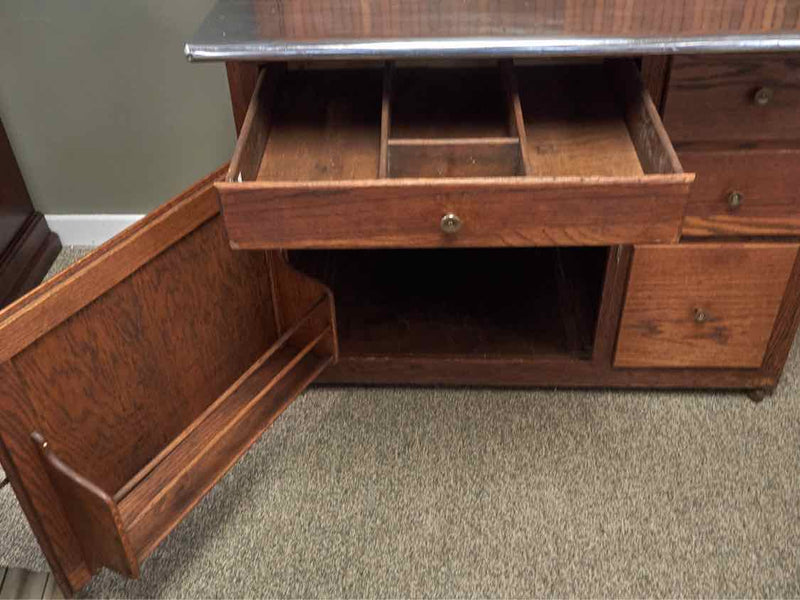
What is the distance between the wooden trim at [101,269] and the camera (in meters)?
0.85

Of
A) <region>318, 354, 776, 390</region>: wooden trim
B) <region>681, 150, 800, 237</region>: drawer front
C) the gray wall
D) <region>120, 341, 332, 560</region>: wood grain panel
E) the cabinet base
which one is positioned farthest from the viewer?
the cabinet base

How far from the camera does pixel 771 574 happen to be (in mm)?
1119

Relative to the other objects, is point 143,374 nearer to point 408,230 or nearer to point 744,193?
point 408,230

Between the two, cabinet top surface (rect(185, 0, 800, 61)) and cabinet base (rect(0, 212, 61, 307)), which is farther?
cabinet base (rect(0, 212, 61, 307))

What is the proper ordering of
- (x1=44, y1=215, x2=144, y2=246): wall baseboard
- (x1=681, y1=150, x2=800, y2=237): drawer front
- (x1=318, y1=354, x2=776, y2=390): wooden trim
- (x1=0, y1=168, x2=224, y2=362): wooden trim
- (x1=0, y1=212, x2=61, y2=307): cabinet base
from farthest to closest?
(x1=44, y1=215, x2=144, y2=246): wall baseboard → (x1=0, y1=212, x2=61, y2=307): cabinet base → (x1=318, y1=354, x2=776, y2=390): wooden trim → (x1=681, y1=150, x2=800, y2=237): drawer front → (x1=0, y1=168, x2=224, y2=362): wooden trim

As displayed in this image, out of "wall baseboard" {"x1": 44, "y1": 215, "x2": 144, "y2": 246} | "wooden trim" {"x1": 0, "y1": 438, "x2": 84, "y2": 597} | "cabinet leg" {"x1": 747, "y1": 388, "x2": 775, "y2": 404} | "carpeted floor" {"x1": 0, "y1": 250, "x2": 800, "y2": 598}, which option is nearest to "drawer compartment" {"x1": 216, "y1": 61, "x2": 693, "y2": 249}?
"wooden trim" {"x1": 0, "y1": 438, "x2": 84, "y2": 597}

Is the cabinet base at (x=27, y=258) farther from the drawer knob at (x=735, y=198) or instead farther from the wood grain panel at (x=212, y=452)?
the drawer knob at (x=735, y=198)

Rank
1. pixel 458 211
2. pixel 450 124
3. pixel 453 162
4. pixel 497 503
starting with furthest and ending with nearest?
pixel 497 503 < pixel 450 124 < pixel 453 162 < pixel 458 211

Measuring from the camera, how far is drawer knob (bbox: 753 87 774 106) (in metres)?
1.04

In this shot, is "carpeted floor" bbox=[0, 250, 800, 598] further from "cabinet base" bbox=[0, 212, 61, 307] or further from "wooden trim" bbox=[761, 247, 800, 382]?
"cabinet base" bbox=[0, 212, 61, 307]

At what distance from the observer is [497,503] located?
123 centimetres

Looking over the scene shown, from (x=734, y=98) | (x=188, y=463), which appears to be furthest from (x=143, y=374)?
(x=734, y=98)

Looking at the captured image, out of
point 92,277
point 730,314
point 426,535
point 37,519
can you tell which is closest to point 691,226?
point 730,314

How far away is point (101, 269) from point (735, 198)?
2.86 feet
